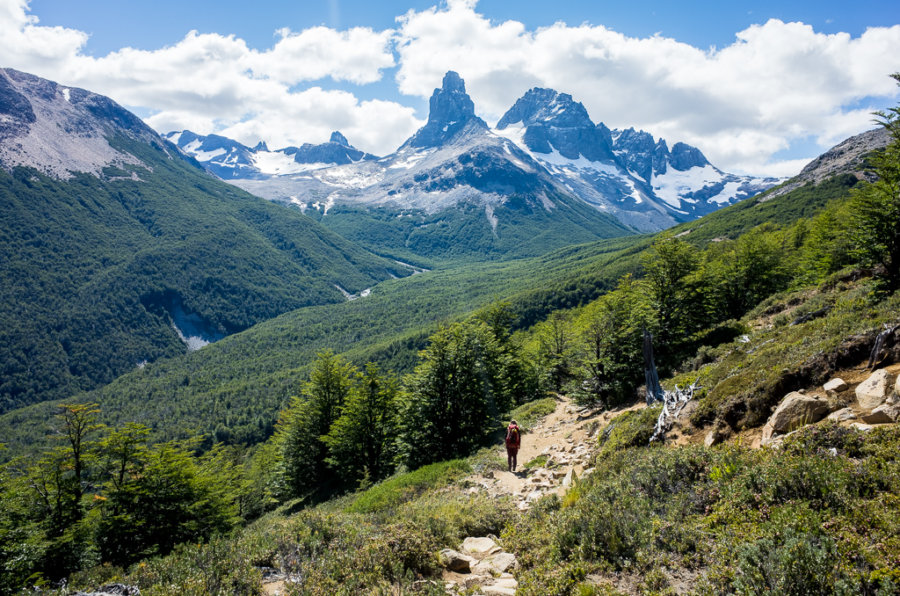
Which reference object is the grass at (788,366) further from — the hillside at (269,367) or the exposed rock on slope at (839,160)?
the exposed rock on slope at (839,160)

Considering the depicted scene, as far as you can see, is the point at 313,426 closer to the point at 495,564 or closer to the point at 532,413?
the point at 532,413

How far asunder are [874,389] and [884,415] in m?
0.92

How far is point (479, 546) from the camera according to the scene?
29.4 feet

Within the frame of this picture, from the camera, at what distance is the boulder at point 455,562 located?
25.8ft

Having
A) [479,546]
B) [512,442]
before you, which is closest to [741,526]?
[479,546]

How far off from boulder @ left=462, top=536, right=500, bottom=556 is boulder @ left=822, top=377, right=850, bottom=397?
25.7 ft

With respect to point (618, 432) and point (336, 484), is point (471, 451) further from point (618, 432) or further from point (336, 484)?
point (336, 484)

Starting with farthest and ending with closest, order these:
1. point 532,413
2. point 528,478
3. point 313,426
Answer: point 313,426 → point 532,413 → point 528,478

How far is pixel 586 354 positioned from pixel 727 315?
61.9ft

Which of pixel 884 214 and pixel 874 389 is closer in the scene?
pixel 874 389

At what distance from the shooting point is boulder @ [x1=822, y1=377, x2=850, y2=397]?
27.0 ft

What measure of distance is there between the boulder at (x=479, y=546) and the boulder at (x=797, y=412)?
6364mm

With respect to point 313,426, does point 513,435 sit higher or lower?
higher

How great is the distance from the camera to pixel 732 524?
244 inches
